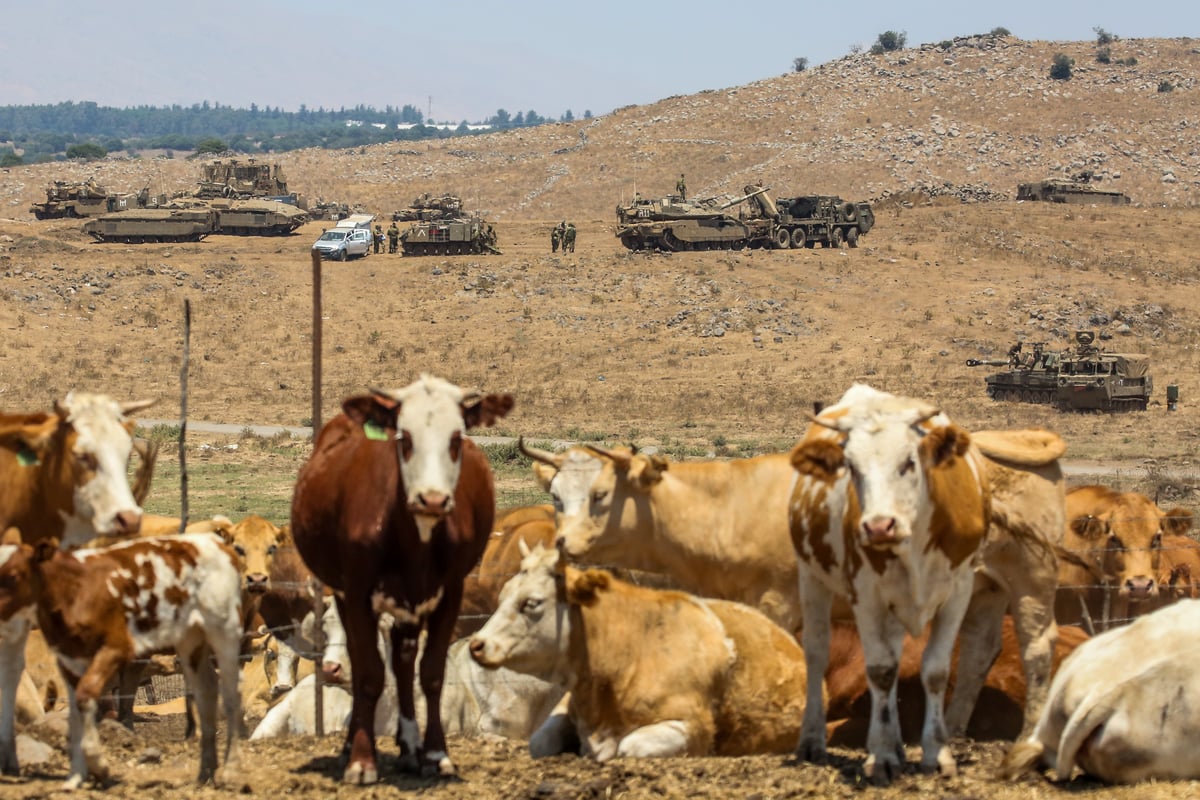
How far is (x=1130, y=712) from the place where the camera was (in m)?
8.34

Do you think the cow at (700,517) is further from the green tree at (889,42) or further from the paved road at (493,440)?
the green tree at (889,42)

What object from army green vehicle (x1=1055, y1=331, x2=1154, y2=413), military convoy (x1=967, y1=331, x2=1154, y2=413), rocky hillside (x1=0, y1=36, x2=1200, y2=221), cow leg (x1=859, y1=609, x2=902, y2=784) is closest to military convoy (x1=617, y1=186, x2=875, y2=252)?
military convoy (x1=967, y1=331, x2=1154, y2=413)

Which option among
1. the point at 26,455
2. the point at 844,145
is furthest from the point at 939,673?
the point at 844,145

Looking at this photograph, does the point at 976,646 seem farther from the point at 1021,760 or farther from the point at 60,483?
the point at 60,483

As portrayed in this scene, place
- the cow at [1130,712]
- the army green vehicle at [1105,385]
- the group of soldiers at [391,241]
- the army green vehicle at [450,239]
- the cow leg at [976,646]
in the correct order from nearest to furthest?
the cow at [1130,712] → the cow leg at [976,646] → the army green vehicle at [1105,385] → the army green vehicle at [450,239] → the group of soldiers at [391,241]

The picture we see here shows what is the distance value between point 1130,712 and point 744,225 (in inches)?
2278

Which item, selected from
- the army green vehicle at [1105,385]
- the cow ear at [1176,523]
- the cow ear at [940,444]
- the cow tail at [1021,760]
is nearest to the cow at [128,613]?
the cow ear at [940,444]

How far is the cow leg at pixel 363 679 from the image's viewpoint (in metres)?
8.98

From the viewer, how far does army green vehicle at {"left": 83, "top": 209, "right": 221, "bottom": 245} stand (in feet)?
229

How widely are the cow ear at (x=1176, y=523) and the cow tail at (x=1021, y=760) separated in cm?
588

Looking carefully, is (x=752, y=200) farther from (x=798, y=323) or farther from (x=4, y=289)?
(x=4, y=289)

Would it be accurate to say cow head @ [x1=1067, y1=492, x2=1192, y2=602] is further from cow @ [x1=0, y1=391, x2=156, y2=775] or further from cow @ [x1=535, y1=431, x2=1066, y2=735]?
cow @ [x1=0, y1=391, x2=156, y2=775]

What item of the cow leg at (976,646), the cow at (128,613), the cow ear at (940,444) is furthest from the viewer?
the cow leg at (976,646)

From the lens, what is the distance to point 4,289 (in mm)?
55375
